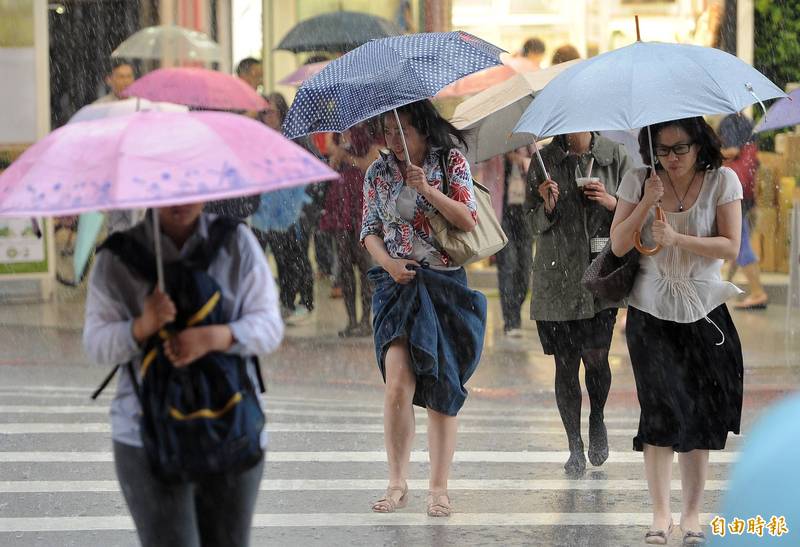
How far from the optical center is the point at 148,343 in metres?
3.96

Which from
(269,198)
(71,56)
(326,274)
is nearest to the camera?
(269,198)

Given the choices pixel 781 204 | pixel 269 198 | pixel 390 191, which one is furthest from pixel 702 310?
pixel 781 204

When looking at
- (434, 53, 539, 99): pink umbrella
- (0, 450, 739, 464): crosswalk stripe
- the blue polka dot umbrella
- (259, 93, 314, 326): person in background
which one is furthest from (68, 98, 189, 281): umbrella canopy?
(434, 53, 539, 99): pink umbrella

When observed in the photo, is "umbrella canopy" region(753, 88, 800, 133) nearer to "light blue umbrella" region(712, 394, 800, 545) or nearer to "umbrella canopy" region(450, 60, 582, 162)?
"umbrella canopy" region(450, 60, 582, 162)

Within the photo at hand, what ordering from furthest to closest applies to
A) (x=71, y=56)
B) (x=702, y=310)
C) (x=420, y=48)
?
(x=71, y=56) → (x=420, y=48) → (x=702, y=310)

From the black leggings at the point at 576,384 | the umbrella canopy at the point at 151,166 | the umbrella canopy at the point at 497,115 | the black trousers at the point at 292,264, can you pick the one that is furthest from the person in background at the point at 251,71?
the umbrella canopy at the point at 151,166

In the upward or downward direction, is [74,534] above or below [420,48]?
below

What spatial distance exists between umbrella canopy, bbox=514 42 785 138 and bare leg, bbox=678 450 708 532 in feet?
4.78

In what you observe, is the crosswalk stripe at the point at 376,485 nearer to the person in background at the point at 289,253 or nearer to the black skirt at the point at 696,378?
the black skirt at the point at 696,378

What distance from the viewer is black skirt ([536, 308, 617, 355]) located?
24.3 feet

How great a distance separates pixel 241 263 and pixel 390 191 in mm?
2457

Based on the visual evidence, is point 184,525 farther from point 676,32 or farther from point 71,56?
point 71,56

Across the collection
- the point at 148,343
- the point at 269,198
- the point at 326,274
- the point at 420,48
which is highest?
the point at 420,48

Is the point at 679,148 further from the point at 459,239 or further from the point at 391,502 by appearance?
the point at 391,502
